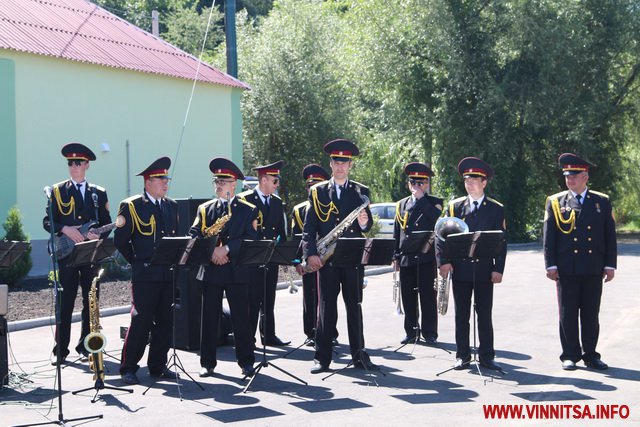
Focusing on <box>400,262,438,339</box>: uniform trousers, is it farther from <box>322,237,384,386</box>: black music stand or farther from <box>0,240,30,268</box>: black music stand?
<box>0,240,30,268</box>: black music stand

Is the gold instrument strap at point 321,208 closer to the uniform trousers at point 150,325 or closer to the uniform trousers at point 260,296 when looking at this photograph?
the uniform trousers at point 260,296

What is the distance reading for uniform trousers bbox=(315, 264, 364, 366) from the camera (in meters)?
9.55

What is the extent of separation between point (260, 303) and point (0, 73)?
12.7 meters

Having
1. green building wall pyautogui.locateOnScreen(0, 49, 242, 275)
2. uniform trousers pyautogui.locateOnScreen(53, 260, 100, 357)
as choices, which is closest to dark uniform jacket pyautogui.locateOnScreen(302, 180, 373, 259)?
uniform trousers pyautogui.locateOnScreen(53, 260, 100, 357)

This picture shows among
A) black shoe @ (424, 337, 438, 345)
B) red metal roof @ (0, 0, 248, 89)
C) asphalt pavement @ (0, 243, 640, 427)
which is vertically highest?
red metal roof @ (0, 0, 248, 89)

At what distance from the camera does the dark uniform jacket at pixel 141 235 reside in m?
9.26

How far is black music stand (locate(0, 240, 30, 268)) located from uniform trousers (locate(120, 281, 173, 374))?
1277 millimetres

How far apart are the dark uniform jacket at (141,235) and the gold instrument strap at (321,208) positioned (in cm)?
165

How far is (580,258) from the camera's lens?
380 inches

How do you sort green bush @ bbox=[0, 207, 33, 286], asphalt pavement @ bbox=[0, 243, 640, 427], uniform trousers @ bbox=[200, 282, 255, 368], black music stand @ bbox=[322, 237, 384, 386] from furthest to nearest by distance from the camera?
green bush @ bbox=[0, 207, 33, 286] → uniform trousers @ bbox=[200, 282, 255, 368] → black music stand @ bbox=[322, 237, 384, 386] → asphalt pavement @ bbox=[0, 243, 640, 427]

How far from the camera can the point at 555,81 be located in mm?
31406

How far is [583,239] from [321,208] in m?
2.93

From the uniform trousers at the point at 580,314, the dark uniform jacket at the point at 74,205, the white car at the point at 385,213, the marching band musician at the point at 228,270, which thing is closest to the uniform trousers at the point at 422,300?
the uniform trousers at the point at 580,314

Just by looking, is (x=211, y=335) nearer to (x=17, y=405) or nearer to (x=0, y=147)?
(x=17, y=405)
